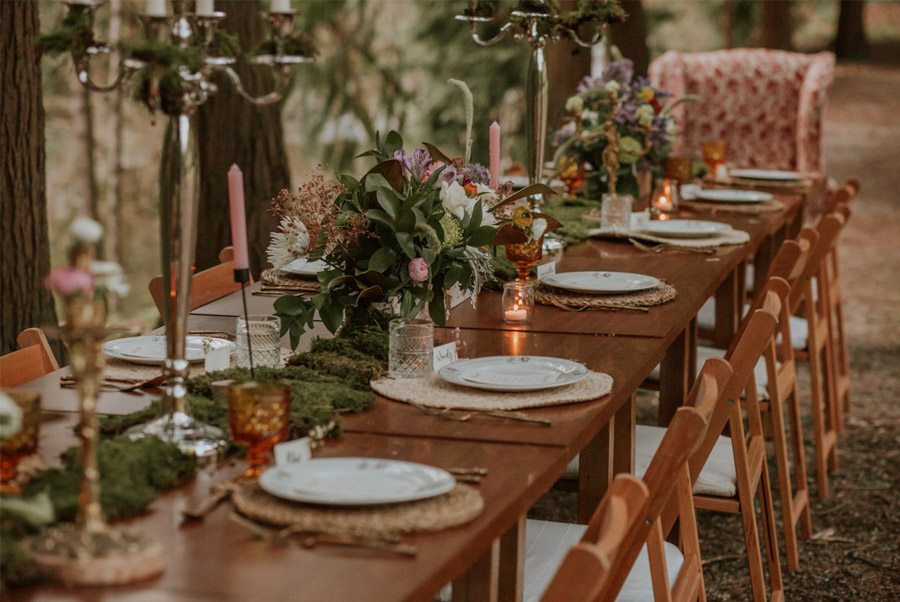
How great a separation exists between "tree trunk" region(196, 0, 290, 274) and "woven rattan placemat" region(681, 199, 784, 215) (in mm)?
1726

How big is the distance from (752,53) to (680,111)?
528 mm

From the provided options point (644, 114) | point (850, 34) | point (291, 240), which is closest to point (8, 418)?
point (291, 240)

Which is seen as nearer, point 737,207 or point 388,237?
point 388,237

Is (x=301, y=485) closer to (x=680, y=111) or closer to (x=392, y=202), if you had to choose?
(x=392, y=202)

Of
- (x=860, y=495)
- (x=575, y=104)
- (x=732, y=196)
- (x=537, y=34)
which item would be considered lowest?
(x=860, y=495)

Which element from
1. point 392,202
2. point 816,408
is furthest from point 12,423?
point 816,408

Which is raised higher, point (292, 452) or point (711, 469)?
point (292, 452)

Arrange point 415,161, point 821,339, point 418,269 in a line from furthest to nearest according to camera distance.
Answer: point 821,339 → point 415,161 → point 418,269

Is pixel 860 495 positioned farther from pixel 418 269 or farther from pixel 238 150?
pixel 238 150

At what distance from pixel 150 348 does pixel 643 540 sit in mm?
1012

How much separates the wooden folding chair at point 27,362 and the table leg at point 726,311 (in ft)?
8.28

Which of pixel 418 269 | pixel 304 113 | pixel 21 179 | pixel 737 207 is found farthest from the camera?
pixel 304 113

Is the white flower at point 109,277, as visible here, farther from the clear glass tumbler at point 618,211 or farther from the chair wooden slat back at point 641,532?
the clear glass tumbler at point 618,211

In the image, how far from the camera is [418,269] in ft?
7.81
